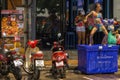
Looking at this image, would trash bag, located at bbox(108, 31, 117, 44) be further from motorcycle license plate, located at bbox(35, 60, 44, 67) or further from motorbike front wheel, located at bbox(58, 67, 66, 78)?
motorcycle license plate, located at bbox(35, 60, 44, 67)

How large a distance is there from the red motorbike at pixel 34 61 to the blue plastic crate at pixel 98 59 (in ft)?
5.83

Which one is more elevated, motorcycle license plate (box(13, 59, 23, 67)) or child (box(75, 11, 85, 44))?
child (box(75, 11, 85, 44))

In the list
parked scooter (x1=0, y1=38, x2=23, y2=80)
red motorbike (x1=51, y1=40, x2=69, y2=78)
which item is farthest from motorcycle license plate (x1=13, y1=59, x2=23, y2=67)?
red motorbike (x1=51, y1=40, x2=69, y2=78)

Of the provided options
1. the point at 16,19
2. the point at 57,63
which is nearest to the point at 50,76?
the point at 57,63

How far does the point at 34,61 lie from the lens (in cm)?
1148

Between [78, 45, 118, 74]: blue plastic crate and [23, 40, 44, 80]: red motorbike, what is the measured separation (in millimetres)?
1776

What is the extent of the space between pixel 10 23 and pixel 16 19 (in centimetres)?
27

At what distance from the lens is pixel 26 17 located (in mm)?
13672

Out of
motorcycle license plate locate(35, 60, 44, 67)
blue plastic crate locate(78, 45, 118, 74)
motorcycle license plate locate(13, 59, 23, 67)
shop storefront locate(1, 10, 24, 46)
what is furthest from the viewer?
shop storefront locate(1, 10, 24, 46)

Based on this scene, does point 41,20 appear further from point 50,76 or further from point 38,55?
point 38,55

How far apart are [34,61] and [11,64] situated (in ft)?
2.04

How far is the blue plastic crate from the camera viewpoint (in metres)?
13.1

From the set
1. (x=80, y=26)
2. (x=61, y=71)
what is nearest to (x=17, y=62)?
(x=61, y=71)

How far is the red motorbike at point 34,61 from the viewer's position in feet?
37.4
